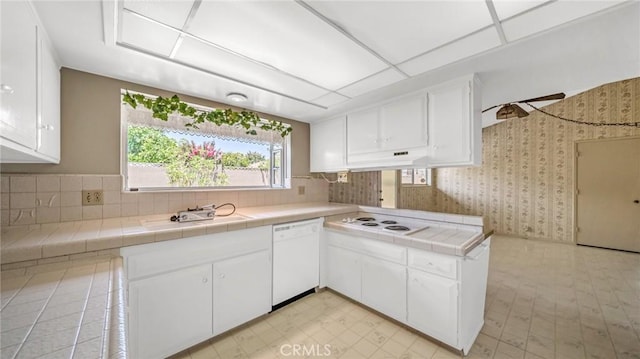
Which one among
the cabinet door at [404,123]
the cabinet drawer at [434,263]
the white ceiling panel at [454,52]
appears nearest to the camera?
the white ceiling panel at [454,52]

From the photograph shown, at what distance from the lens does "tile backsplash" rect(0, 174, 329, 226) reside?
144cm

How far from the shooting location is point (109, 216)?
1752mm

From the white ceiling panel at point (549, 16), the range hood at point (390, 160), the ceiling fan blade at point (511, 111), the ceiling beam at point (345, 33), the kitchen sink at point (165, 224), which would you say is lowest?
the kitchen sink at point (165, 224)

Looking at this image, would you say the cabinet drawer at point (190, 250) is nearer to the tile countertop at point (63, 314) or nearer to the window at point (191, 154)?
the tile countertop at point (63, 314)

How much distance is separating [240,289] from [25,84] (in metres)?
1.65

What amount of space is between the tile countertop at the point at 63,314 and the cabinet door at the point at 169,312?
0.51 metres

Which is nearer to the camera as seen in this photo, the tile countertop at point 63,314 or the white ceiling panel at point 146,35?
the tile countertop at point 63,314

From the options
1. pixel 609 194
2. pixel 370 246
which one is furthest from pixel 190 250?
pixel 609 194

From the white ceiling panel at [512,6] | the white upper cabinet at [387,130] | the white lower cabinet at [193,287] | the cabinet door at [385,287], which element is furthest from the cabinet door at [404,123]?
the white lower cabinet at [193,287]

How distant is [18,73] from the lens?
2.92ft

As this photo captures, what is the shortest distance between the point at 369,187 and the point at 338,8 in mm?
2055

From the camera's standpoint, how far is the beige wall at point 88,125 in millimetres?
1607

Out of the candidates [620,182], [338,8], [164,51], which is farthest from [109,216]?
[620,182]

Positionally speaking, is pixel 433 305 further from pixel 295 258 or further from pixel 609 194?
pixel 609 194
